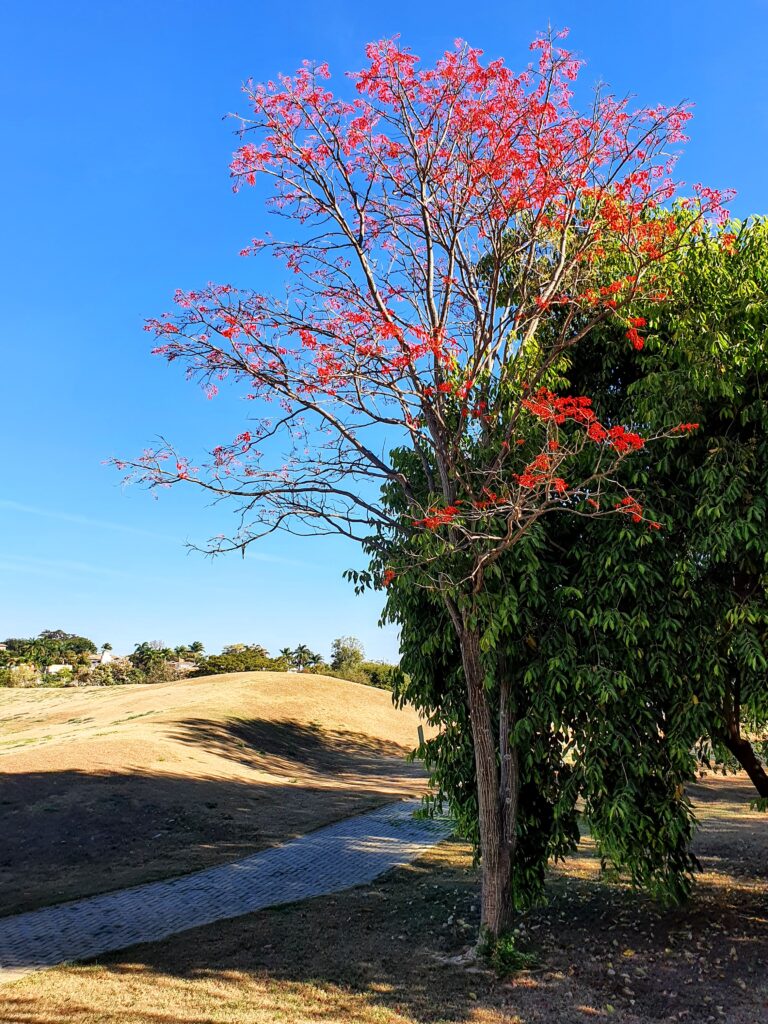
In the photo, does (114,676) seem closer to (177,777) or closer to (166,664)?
(166,664)

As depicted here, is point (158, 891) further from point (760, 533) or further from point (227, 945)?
point (760, 533)

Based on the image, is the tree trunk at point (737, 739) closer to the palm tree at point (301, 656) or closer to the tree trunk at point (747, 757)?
the tree trunk at point (747, 757)

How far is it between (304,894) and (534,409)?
900 cm

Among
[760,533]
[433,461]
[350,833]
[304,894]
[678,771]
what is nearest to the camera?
[760,533]

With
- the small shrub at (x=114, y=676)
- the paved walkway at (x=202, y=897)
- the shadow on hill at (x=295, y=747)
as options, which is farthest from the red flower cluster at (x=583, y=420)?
the small shrub at (x=114, y=676)

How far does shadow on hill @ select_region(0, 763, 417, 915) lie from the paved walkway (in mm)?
604

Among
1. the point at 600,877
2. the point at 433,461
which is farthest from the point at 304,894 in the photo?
the point at 433,461

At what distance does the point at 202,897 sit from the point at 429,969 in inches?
189

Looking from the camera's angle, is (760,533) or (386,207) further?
(386,207)

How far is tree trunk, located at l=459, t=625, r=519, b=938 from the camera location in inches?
351

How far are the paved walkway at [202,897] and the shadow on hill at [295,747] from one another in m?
8.91

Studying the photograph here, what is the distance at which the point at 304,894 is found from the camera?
1196 centimetres

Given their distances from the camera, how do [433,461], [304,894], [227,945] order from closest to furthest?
[227,945] → [433,461] → [304,894]

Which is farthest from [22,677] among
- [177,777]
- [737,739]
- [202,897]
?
[737,739]
